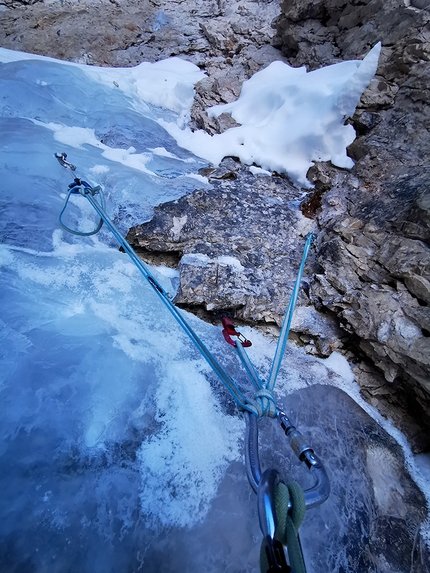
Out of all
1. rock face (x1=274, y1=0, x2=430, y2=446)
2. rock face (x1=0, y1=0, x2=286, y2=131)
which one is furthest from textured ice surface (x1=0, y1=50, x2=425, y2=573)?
rock face (x1=0, y1=0, x2=286, y2=131)

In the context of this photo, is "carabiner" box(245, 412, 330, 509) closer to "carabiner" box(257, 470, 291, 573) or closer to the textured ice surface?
"carabiner" box(257, 470, 291, 573)

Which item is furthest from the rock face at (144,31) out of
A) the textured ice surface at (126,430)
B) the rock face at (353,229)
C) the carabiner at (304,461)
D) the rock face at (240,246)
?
the carabiner at (304,461)

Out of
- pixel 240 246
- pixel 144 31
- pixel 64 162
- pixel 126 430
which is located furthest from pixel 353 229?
pixel 144 31

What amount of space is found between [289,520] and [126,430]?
0.93 metres

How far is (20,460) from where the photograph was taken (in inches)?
44.9

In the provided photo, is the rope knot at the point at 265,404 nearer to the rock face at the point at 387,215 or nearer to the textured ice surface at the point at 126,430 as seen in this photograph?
the textured ice surface at the point at 126,430

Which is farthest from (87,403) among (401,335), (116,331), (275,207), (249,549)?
(275,207)

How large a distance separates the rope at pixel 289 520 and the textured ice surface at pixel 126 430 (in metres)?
0.68

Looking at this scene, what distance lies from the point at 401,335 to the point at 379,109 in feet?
8.76

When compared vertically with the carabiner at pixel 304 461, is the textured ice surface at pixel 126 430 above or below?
below

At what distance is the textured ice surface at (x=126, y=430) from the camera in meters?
1.07

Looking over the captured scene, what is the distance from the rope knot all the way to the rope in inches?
18.3

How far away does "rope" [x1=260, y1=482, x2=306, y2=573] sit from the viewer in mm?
581

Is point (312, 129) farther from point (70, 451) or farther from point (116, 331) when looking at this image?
point (70, 451)
